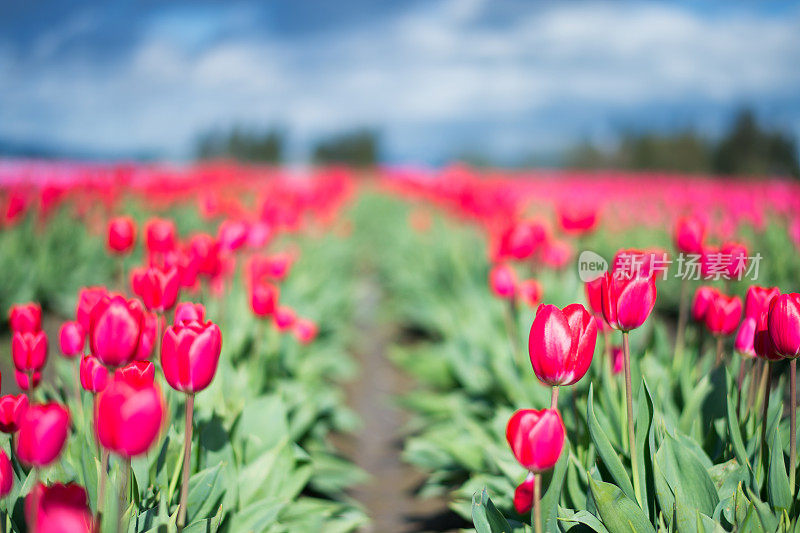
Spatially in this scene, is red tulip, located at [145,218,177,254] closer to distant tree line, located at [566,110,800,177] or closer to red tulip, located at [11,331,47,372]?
red tulip, located at [11,331,47,372]

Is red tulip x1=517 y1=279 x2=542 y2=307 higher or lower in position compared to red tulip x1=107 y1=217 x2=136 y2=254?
lower

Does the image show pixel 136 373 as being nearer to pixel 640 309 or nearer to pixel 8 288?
pixel 640 309

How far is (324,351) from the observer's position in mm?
4203

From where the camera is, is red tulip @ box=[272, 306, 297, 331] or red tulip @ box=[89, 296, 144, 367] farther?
red tulip @ box=[272, 306, 297, 331]

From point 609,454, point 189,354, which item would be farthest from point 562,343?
point 189,354

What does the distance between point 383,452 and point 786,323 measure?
2594mm

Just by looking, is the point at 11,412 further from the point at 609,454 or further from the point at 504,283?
the point at 504,283

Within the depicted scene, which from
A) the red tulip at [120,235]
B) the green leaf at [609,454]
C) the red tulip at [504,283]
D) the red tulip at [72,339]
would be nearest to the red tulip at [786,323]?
the green leaf at [609,454]

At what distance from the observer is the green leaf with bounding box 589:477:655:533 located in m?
1.47

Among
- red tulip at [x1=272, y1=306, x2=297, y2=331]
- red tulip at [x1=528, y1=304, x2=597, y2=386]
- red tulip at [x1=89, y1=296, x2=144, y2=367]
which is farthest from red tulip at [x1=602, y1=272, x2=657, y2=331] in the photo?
red tulip at [x1=272, y1=306, x2=297, y2=331]

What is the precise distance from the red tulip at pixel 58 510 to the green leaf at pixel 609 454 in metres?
1.17

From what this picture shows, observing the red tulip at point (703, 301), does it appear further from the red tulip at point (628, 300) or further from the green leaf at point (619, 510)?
the green leaf at point (619, 510)

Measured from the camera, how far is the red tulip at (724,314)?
1.94 metres

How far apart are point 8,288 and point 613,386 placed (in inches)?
150
